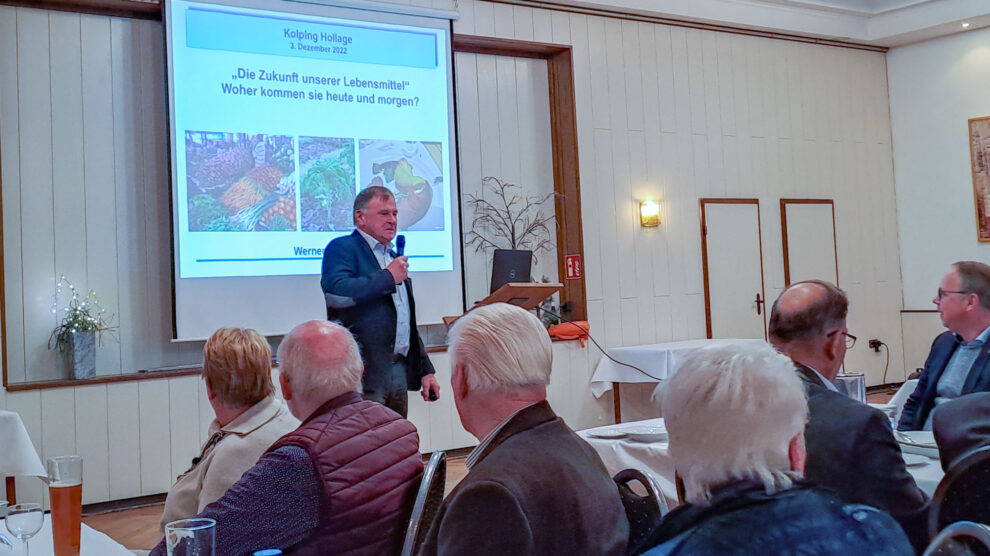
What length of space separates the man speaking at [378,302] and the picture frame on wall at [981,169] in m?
7.01

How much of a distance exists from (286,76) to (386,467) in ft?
15.4

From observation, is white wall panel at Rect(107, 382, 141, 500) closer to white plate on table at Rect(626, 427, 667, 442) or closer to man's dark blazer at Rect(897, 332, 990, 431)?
white plate on table at Rect(626, 427, 667, 442)

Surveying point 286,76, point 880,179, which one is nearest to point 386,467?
point 286,76

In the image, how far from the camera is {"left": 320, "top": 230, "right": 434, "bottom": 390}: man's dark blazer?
4.00m

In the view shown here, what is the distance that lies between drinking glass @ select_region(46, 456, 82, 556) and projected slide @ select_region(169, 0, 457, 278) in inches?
160

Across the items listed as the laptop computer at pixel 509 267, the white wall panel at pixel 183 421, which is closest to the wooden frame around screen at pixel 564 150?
the laptop computer at pixel 509 267

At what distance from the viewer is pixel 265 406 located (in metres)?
2.35

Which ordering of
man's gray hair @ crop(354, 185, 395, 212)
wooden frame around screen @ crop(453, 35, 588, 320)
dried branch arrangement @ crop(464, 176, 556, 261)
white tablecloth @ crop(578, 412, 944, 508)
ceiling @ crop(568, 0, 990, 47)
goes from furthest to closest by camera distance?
1. ceiling @ crop(568, 0, 990, 47)
2. wooden frame around screen @ crop(453, 35, 588, 320)
3. dried branch arrangement @ crop(464, 176, 556, 261)
4. man's gray hair @ crop(354, 185, 395, 212)
5. white tablecloth @ crop(578, 412, 944, 508)

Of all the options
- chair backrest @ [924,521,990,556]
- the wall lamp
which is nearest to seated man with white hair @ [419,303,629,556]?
chair backrest @ [924,521,990,556]

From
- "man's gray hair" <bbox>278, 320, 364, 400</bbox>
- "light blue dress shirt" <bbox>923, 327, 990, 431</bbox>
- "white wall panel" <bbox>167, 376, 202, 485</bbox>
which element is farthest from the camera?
"white wall panel" <bbox>167, 376, 202, 485</bbox>

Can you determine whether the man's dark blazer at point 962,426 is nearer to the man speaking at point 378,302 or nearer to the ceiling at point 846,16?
the man speaking at point 378,302

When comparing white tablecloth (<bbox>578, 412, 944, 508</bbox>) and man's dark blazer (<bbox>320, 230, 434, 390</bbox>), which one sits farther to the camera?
man's dark blazer (<bbox>320, 230, 434, 390</bbox>)

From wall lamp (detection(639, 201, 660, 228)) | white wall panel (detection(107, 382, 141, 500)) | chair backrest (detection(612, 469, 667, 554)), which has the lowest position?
white wall panel (detection(107, 382, 141, 500))

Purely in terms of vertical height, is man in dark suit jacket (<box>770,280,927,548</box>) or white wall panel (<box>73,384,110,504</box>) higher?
man in dark suit jacket (<box>770,280,927,548</box>)
